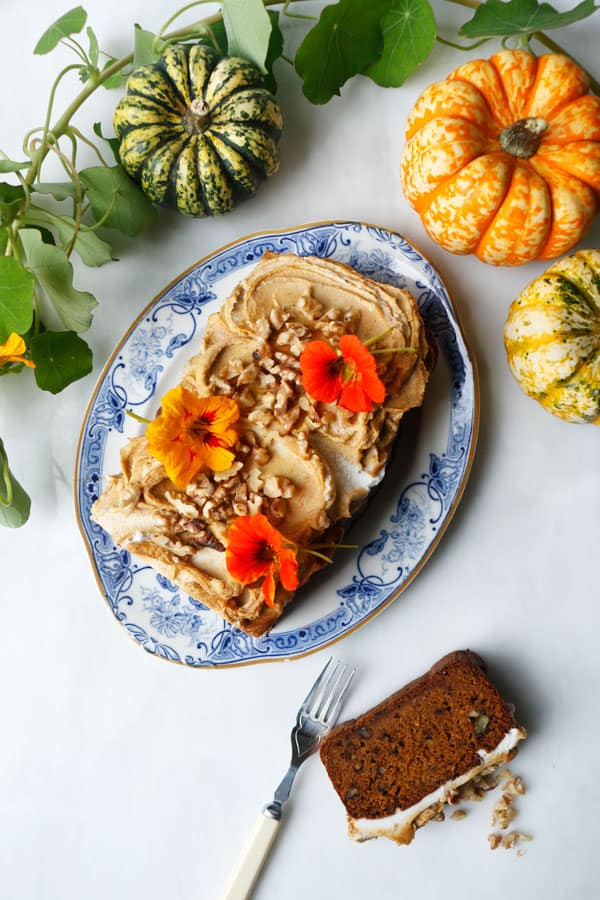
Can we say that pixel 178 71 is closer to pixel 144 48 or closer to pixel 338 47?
pixel 144 48

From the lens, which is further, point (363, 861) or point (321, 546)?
point (363, 861)

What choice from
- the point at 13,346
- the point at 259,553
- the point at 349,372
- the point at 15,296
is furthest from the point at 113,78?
the point at 259,553

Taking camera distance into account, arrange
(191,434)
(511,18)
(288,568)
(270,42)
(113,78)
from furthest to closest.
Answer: (113,78), (270,42), (511,18), (191,434), (288,568)

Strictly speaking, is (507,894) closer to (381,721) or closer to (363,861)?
(363,861)

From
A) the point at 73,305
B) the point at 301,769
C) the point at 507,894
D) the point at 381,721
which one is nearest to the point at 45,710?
the point at 301,769

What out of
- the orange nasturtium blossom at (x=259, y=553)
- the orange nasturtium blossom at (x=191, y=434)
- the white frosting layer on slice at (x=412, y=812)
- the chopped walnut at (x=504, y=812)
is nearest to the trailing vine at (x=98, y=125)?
the orange nasturtium blossom at (x=191, y=434)
